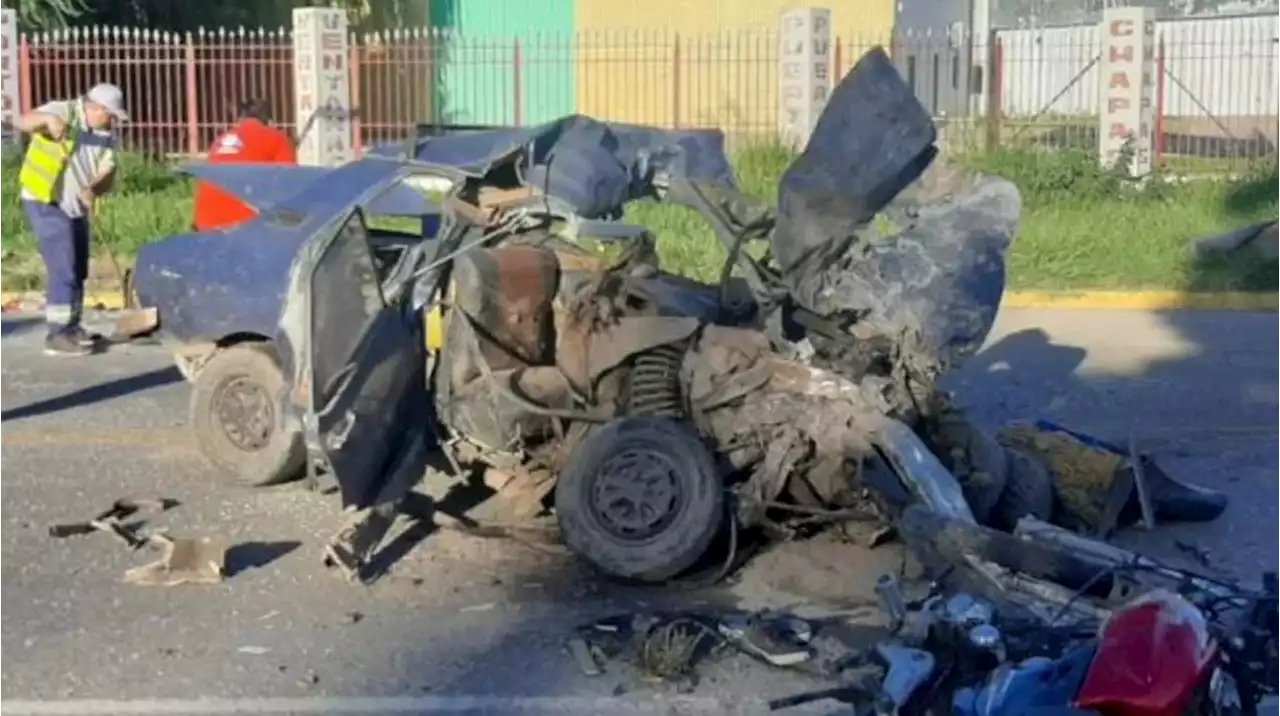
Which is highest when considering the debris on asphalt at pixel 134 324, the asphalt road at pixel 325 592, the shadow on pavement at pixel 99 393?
the debris on asphalt at pixel 134 324

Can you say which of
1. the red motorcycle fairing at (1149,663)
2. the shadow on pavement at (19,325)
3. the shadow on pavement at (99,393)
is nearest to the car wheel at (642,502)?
the red motorcycle fairing at (1149,663)

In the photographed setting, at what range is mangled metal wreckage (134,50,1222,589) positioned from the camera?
7.19 meters

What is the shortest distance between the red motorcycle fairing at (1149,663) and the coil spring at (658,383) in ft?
14.0

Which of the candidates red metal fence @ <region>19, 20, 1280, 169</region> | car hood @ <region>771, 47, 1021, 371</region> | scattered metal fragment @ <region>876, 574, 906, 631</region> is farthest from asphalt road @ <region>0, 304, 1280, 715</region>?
red metal fence @ <region>19, 20, 1280, 169</region>

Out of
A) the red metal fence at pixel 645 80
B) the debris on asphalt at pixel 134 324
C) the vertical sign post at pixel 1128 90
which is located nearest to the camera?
the debris on asphalt at pixel 134 324

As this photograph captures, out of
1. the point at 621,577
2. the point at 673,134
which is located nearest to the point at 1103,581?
the point at 621,577

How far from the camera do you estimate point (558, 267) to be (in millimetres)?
7816

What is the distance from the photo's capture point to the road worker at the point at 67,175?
467 inches

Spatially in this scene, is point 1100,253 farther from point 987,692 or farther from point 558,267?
point 987,692

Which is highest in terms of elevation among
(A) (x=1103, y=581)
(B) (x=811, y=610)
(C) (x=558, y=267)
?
(C) (x=558, y=267)

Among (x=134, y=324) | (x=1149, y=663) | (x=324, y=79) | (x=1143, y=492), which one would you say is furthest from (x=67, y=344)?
(x=324, y=79)

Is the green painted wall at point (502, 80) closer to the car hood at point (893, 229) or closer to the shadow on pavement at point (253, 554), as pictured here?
the car hood at point (893, 229)

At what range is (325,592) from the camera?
7227mm

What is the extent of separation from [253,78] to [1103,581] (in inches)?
770
